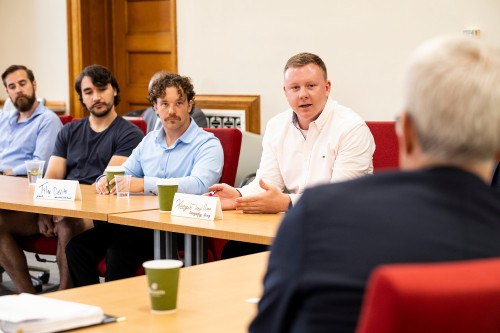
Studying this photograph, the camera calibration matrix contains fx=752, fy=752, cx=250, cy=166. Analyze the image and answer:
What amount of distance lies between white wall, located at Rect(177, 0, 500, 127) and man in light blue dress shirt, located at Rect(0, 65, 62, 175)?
161cm

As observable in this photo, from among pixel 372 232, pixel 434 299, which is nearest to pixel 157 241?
pixel 372 232

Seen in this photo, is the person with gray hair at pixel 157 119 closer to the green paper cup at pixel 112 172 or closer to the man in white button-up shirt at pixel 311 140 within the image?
the green paper cup at pixel 112 172

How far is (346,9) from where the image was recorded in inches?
217

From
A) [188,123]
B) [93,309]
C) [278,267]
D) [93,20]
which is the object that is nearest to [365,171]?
[188,123]

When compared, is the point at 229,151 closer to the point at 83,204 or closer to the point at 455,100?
the point at 83,204

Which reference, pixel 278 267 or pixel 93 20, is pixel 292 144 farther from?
pixel 93 20

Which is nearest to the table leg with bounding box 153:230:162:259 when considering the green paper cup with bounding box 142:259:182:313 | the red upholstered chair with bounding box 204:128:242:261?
the red upholstered chair with bounding box 204:128:242:261

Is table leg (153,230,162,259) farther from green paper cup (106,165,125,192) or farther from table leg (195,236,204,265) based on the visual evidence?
green paper cup (106,165,125,192)

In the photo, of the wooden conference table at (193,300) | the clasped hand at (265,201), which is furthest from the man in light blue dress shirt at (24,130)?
the wooden conference table at (193,300)

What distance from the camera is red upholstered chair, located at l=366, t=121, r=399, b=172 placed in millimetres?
3716

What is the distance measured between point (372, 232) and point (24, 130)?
15.1 feet

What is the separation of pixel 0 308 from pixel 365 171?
7.09 feet

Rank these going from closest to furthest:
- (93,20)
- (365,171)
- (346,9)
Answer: (365,171), (346,9), (93,20)

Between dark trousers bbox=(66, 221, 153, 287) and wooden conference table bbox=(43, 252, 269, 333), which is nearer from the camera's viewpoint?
wooden conference table bbox=(43, 252, 269, 333)
